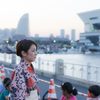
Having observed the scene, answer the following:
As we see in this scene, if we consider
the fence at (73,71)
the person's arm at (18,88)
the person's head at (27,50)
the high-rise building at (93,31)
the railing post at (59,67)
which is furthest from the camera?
the high-rise building at (93,31)

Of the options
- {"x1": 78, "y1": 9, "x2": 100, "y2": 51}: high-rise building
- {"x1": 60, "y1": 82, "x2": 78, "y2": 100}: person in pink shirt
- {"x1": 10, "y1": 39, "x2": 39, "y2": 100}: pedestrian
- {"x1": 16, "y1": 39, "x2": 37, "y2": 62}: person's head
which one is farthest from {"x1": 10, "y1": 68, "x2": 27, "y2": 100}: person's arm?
{"x1": 78, "y1": 9, "x2": 100, "y2": 51}: high-rise building

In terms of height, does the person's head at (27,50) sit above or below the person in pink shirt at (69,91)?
above

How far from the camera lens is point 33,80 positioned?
1.83 m

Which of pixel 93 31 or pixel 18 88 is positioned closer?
pixel 18 88

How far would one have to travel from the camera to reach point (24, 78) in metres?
1.78

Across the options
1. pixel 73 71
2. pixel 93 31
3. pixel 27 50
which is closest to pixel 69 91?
pixel 27 50

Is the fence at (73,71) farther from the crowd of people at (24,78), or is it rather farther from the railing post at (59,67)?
the crowd of people at (24,78)

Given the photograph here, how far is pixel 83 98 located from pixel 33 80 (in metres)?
4.34

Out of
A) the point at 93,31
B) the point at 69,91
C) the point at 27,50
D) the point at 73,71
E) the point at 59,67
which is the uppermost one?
the point at 93,31

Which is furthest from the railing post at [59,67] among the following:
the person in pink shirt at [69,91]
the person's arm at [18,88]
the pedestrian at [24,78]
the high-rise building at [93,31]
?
the high-rise building at [93,31]

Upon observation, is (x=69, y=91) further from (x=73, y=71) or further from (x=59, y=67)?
(x=59, y=67)

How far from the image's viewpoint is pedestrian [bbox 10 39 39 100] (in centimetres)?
172

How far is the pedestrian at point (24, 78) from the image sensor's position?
1720mm

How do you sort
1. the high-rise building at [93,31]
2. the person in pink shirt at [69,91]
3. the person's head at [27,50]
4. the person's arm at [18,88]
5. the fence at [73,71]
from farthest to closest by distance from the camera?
the high-rise building at [93,31] → the fence at [73,71] → the person in pink shirt at [69,91] → the person's head at [27,50] → the person's arm at [18,88]
